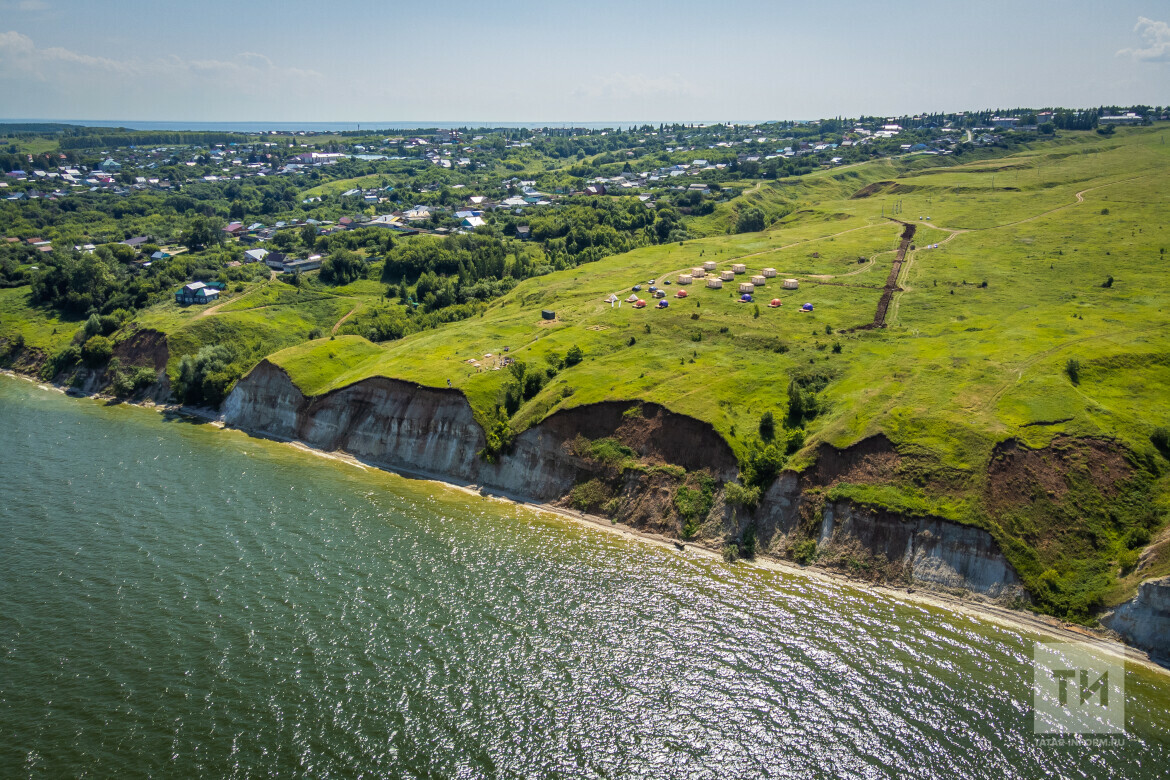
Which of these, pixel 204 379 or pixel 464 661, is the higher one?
pixel 204 379

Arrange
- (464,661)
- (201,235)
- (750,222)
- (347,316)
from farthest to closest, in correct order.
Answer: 1. (750,222)
2. (201,235)
3. (347,316)
4. (464,661)

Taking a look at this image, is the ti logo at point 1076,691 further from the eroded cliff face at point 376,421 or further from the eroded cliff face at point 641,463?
the eroded cliff face at point 376,421

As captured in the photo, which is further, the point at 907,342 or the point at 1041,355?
the point at 907,342

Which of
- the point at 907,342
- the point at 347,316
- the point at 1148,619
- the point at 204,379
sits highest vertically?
the point at 907,342

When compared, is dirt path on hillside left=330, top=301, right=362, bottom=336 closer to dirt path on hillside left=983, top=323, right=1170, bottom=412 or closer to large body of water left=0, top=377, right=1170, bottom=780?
large body of water left=0, top=377, right=1170, bottom=780

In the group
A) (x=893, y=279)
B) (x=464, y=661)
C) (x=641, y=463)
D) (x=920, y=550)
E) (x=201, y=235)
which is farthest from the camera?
(x=201, y=235)

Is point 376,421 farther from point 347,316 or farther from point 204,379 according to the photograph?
point 347,316

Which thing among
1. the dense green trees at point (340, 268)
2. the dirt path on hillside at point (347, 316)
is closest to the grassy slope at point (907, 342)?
the dirt path on hillside at point (347, 316)

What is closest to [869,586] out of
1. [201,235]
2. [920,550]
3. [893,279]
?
[920,550]
